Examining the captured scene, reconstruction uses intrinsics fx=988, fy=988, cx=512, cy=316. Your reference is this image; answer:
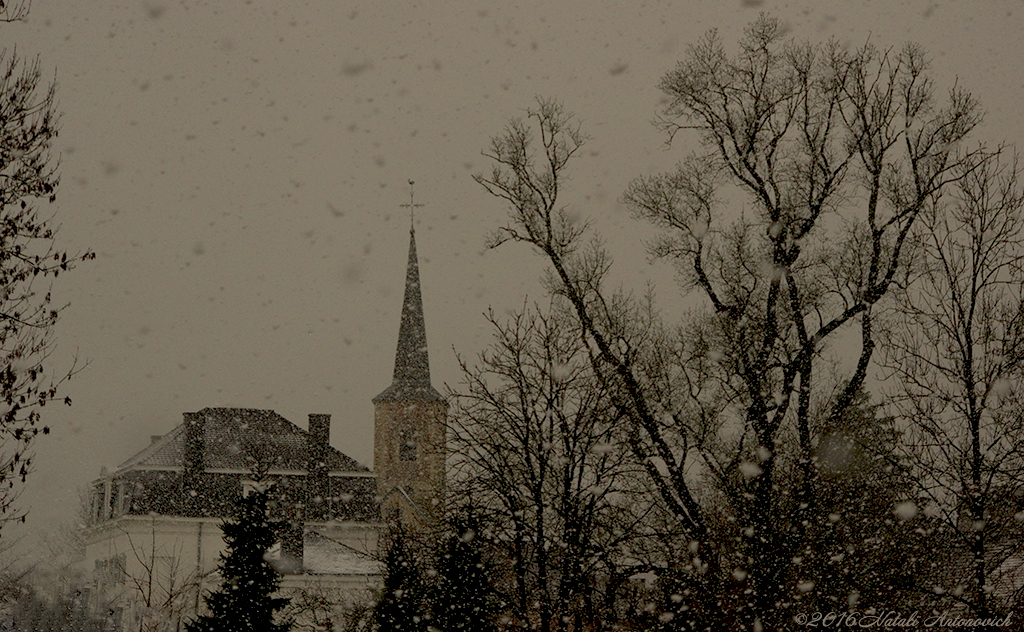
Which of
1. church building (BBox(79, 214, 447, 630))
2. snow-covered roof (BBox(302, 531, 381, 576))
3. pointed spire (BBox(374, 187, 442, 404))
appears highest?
pointed spire (BBox(374, 187, 442, 404))

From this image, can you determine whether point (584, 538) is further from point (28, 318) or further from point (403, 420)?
point (403, 420)

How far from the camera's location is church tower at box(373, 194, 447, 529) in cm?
5409

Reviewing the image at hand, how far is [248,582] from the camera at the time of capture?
20.7 meters

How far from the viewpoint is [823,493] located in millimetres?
16125

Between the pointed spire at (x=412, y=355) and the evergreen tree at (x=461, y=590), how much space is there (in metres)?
40.6

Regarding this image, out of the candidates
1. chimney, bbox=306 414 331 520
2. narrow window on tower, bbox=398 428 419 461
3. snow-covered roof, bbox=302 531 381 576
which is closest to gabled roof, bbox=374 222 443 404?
narrow window on tower, bbox=398 428 419 461

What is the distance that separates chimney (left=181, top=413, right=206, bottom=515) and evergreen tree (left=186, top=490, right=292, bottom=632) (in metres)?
23.5

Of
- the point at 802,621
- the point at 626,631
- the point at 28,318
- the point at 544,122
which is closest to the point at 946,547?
the point at 802,621

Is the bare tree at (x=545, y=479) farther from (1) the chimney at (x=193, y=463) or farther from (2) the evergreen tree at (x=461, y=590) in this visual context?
(1) the chimney at (x=193, y=463)

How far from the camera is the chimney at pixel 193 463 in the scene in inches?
1729

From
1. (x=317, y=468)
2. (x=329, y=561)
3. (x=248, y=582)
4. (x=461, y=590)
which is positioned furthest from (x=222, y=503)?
(x=461, y=590)

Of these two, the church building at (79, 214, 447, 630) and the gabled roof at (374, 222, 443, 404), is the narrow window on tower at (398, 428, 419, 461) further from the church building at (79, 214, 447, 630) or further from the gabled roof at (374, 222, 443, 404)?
the gabled roof at (374, 222, 443, 404)

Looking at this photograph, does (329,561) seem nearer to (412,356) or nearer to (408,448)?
(408,448)

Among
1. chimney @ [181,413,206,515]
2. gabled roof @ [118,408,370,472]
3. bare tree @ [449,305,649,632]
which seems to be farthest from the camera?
gabled roof @ [118,408,370,472]
